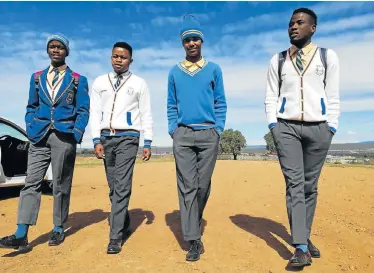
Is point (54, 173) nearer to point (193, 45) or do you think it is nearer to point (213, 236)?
point (213, 236)

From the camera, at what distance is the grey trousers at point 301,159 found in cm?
370

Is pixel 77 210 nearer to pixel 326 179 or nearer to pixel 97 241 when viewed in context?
pixel 97 241

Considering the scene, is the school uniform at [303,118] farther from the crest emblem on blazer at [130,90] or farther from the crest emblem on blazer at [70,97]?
the crest emblem on blazer at [70,97]

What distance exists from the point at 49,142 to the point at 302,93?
2.99 m

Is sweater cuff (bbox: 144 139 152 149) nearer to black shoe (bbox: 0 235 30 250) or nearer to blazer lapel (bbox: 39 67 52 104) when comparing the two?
blazer lapel (bbox: 39 67 52 104)

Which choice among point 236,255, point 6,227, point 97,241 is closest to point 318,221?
point 236,255

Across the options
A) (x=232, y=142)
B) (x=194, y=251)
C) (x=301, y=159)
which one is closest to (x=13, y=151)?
(x=194, y=251)

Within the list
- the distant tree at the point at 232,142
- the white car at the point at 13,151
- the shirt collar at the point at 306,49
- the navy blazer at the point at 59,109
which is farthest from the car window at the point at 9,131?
the distant tree at the point at 232,142

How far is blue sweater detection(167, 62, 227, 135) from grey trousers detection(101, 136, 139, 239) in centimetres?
57

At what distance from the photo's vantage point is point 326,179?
10.2 meters

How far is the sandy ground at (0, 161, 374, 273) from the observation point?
12.0 feet

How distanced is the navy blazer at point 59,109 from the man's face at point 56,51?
0.54 feet

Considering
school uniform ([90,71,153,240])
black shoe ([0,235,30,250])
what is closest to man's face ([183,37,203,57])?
school uniform ([90,71,153,240])

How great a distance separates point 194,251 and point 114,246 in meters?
0.93
